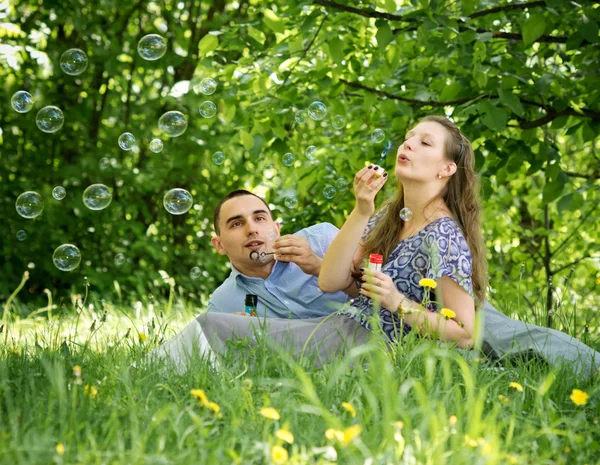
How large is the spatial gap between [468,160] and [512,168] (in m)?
0.91

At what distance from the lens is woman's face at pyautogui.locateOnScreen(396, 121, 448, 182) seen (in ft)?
9.51

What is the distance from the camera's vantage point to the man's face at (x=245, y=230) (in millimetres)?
3271

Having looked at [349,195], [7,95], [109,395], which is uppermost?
[7,95]

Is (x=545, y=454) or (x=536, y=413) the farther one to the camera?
(x=536, y=413)

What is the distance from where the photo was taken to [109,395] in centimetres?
205

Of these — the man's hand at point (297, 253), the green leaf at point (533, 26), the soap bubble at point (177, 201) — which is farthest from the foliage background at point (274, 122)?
the man's hand at point (297, 253)

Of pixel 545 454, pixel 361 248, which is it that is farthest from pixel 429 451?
pixel 361 248

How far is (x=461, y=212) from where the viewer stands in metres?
2.98

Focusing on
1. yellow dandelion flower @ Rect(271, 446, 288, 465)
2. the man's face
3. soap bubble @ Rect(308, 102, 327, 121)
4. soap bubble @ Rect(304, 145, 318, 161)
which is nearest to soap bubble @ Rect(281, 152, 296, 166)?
soap bubble @ Rect(304, 145, 318, 161)

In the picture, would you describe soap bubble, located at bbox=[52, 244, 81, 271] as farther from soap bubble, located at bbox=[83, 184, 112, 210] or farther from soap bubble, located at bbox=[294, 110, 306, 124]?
soap bubble, located at bbox=[294, 110, 306, 124]

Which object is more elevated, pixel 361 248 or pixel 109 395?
pixel 361 248

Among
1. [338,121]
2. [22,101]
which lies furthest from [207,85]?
[22,101]

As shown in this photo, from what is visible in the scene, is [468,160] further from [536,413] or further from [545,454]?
[545,454]

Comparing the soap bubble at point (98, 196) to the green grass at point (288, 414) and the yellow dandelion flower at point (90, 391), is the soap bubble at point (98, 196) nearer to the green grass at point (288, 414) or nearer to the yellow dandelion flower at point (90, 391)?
the green grass at point (288, 414)
